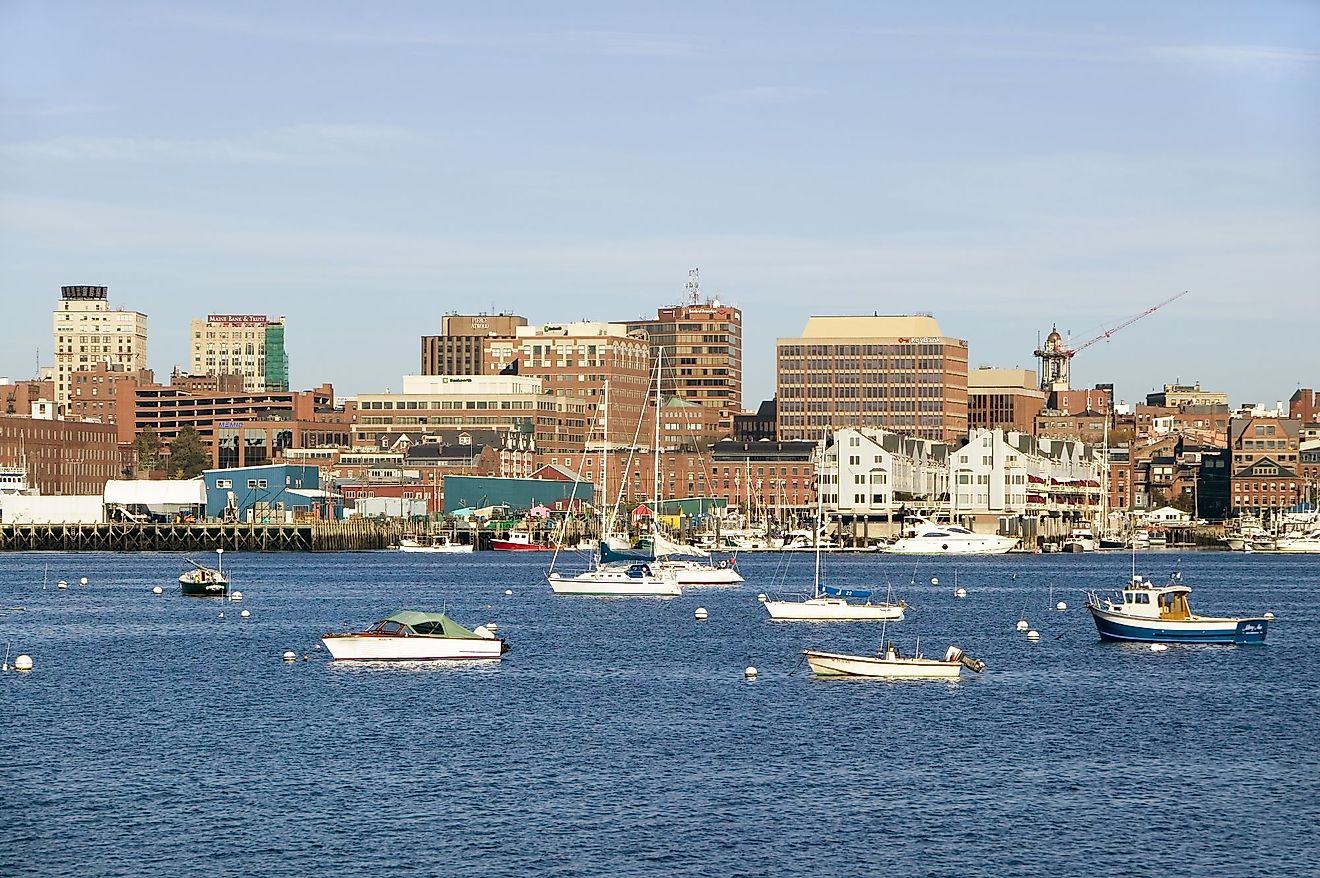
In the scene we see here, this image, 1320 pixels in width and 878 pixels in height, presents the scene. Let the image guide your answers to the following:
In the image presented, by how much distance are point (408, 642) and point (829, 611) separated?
33.1 metres

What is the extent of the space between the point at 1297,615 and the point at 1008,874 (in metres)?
89.3

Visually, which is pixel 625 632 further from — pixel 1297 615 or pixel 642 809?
pixel 642 809

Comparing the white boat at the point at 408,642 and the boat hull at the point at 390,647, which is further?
the white boat at the point at 408,642

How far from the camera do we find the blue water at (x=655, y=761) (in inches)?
2078

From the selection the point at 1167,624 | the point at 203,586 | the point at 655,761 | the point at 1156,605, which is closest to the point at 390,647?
the point at 655,761

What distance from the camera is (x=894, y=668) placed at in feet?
278

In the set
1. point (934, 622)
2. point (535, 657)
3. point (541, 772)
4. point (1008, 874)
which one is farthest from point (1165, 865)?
point (934, 622)

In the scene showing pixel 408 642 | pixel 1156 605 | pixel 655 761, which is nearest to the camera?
pixel 655 761

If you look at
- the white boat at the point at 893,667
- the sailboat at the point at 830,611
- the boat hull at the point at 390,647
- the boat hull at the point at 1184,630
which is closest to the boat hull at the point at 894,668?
the white boat at the point at 893,667

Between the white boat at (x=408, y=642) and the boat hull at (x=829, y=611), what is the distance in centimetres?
2873

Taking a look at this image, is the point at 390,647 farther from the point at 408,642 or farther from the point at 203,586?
the point at 203,586

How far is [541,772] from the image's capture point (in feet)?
210

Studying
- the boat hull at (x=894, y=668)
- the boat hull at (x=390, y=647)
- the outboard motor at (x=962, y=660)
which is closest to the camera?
the boat hull at (x=894, y=668)

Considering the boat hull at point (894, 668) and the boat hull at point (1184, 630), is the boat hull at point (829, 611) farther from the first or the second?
the boat hull at point (894, 668)
